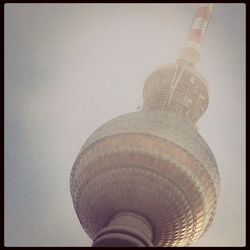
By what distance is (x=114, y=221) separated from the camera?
1079 inches

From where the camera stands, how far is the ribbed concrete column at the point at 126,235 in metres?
24.6

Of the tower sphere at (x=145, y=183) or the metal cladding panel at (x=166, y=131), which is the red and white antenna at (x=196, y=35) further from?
the tower sphere at (x=145, y=183)

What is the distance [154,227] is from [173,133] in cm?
585

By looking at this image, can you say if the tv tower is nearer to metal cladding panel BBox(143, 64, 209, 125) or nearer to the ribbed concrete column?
the ribbed concrete column

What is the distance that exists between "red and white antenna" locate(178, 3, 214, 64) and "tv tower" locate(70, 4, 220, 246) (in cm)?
909

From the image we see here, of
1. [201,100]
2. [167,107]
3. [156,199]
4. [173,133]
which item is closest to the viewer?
[156,199]

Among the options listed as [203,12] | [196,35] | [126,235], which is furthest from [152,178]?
[203,12]

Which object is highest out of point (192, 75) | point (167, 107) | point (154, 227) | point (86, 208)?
point (192, 75)

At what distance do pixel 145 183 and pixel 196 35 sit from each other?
690 inches

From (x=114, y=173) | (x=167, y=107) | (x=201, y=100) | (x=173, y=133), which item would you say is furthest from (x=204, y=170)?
(x=201, y=100)

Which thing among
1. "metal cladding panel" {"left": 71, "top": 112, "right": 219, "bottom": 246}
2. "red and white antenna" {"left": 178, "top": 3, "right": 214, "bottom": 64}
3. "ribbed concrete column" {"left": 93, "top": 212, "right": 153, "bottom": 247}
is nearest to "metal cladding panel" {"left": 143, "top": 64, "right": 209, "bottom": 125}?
"red and white antenna" {"left": 178, "top": 3, "right": 214, "bottom": 64}

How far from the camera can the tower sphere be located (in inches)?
1061

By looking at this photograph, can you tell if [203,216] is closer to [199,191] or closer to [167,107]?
[199,191]

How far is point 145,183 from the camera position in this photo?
27.0 meters
